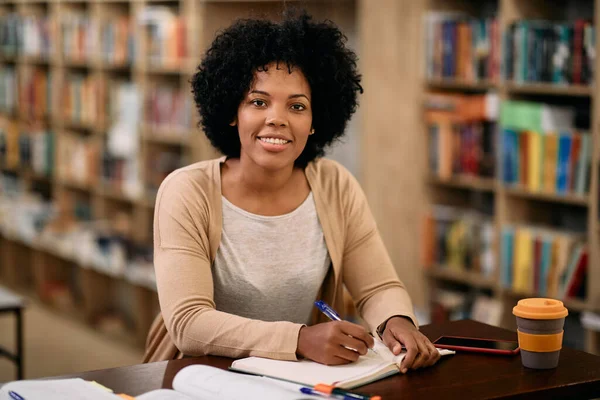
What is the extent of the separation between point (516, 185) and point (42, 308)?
12.0 feet

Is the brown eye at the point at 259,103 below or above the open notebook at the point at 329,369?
above

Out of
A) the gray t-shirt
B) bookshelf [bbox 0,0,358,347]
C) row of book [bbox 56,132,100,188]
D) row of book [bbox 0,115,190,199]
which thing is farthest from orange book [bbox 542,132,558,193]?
row of book [bbox 56,132,100,188]

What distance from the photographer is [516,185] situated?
3.56 meters

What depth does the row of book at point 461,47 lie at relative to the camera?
142 inches

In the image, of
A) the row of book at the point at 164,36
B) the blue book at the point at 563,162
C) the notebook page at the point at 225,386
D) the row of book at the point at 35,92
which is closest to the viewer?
the notebook page at the point at 225,386

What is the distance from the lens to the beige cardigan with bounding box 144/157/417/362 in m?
1.76

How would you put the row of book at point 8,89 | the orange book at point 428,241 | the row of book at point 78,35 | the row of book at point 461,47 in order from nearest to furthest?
1. the row of book at point 461,47
2. the orange book at point 428,241
3. the row of book at point 78,35
4. the row of book at point 8,89

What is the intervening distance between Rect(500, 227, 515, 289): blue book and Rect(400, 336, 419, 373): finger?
1.94 m

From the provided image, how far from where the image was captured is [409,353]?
1661 mm

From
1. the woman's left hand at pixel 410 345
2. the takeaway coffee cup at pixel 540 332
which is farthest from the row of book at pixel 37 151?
the takeaway coffee cup at pixel 540 332

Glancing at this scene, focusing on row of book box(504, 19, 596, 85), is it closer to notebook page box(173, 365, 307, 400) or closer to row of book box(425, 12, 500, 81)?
row of book box(425, 12, 500, 81)

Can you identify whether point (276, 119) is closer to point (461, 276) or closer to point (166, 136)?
point (461, 276)

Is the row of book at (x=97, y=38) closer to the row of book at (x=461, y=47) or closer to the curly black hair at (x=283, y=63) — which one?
the row of book at (x=461, y=47)

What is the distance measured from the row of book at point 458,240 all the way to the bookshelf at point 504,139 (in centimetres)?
2
